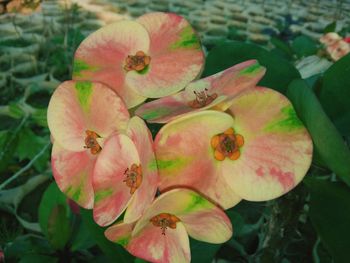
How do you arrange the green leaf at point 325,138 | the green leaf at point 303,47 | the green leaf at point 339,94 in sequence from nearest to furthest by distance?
the green leaf at point 325,138, the green leaf at point 339,94, the green leaf at point 303,47

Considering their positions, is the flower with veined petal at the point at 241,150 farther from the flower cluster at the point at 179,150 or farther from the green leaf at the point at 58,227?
the green leaf at the point at 58,227

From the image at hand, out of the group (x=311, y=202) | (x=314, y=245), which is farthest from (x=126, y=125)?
(x=314, y=245)

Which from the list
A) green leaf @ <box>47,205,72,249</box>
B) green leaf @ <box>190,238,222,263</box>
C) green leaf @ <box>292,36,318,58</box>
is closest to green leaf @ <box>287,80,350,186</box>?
green leaf @ <box>190,238,222,263</box>

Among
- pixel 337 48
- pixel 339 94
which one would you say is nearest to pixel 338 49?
pixel 337 48

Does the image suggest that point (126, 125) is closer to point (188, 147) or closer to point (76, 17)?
point (188, 147)

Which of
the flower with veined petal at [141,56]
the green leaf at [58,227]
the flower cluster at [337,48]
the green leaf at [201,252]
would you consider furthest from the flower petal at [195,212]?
the flower cluster at [337,48]

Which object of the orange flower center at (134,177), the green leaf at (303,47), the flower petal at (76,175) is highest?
the orange flower center at (134,177)
